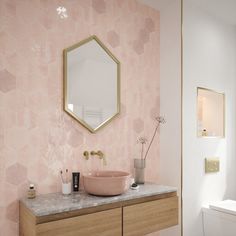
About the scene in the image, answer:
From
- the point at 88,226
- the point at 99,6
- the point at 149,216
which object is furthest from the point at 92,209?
the point at 99,6

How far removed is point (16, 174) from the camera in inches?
73.4

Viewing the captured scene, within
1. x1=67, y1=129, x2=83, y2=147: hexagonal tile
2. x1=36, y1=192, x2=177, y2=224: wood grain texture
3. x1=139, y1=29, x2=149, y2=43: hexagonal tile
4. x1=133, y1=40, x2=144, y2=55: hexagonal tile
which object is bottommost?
x1=36, y1=192, x2=177, y2=224: wood grain texture

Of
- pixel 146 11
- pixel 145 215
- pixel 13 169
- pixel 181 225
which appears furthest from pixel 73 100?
pixel 181 225

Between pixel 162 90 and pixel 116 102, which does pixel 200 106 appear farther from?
pixel 116 102

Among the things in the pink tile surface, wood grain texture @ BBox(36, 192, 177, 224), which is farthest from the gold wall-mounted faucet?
wood grain texture @ BBox(36, 192, 177, 224)

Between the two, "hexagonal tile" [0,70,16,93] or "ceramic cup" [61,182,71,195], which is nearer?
"hexagonal tile" [0,70,16,93]

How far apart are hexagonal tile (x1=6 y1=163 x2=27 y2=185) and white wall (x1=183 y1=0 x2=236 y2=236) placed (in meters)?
1.45

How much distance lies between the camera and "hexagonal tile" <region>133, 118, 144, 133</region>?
2.56 meters

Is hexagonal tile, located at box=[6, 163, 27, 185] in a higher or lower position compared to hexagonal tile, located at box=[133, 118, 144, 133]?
lower

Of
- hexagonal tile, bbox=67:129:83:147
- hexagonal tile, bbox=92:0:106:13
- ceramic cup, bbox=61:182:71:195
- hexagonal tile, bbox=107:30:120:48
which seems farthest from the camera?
hexagonal tile, bbox=107:30:120:48

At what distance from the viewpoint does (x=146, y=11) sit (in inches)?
107

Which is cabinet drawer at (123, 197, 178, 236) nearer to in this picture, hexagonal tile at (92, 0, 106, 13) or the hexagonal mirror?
the hexagonal mirror

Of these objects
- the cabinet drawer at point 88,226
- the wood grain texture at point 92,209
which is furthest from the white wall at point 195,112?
the cabinet drawer at point 88,226

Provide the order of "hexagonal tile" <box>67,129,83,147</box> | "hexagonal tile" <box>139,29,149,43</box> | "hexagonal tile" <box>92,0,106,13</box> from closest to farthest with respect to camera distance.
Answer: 1. "hexagonal tile" <box>67,129,83,147</box>
2. "hexagonal tile" <box>92,0,106,13</box>
3. "hexagonal tile" <box>139,29,149,43</box>
